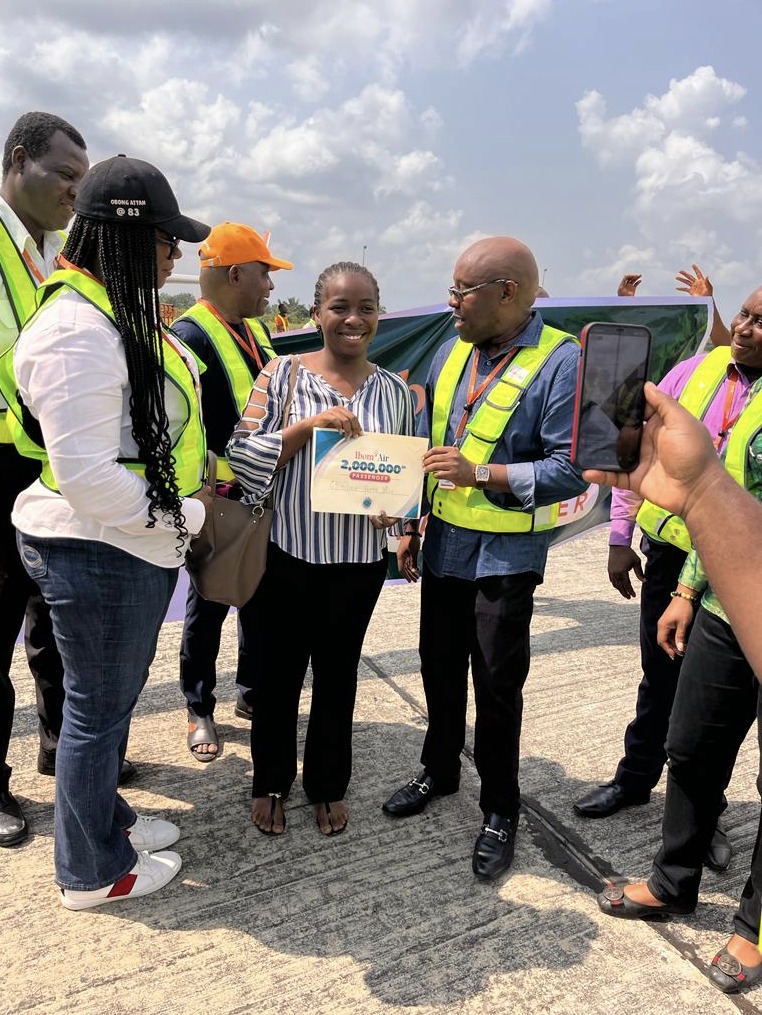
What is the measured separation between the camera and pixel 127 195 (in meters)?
1.85

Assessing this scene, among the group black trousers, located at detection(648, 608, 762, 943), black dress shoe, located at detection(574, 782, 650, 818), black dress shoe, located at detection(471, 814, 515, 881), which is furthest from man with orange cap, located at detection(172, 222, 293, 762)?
black trousers, located at detection(648, 608, 762, 943)

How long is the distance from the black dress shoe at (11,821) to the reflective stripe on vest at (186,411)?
1406 mm

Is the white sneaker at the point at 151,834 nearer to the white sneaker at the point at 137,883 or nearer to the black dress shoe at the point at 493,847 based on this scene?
the white sneaker at the point at 137,883

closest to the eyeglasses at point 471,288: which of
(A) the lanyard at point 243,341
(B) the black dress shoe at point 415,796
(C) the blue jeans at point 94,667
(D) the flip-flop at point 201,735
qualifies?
(A) the lanyard at point 243,341

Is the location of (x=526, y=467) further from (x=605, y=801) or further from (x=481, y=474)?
(x=605, y=801)

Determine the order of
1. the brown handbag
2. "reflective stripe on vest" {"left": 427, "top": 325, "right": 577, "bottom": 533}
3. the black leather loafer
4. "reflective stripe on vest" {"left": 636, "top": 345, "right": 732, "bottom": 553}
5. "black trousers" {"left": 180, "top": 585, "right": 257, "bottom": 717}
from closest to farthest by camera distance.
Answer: the black leather loafer, the brown handbag, "reflective stripe on vest" {"left": 427, "top": 325, "right": 577, "bottom": 533}, "reflective stripe on vest" {"left": 636, "top": 345, "right": 732, "bottom": 553}, "black trousers" {"left": 180, "top": 585, "right": 257, "bottom": 717}

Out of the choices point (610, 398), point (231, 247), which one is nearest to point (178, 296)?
point (231, 247)

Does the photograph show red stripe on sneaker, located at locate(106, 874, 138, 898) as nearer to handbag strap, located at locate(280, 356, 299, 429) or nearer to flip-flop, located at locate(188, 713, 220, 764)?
flip-flop, located at locate(188, 713, 220, 764)

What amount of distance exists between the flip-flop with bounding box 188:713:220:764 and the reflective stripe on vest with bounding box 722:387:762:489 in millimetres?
2390

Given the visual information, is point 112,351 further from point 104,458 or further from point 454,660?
point 454,660

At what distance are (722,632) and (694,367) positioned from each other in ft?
3.91

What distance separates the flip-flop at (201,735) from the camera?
10.4 feet

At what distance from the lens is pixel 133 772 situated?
117 inches

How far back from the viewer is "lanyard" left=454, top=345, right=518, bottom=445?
2.54 m
